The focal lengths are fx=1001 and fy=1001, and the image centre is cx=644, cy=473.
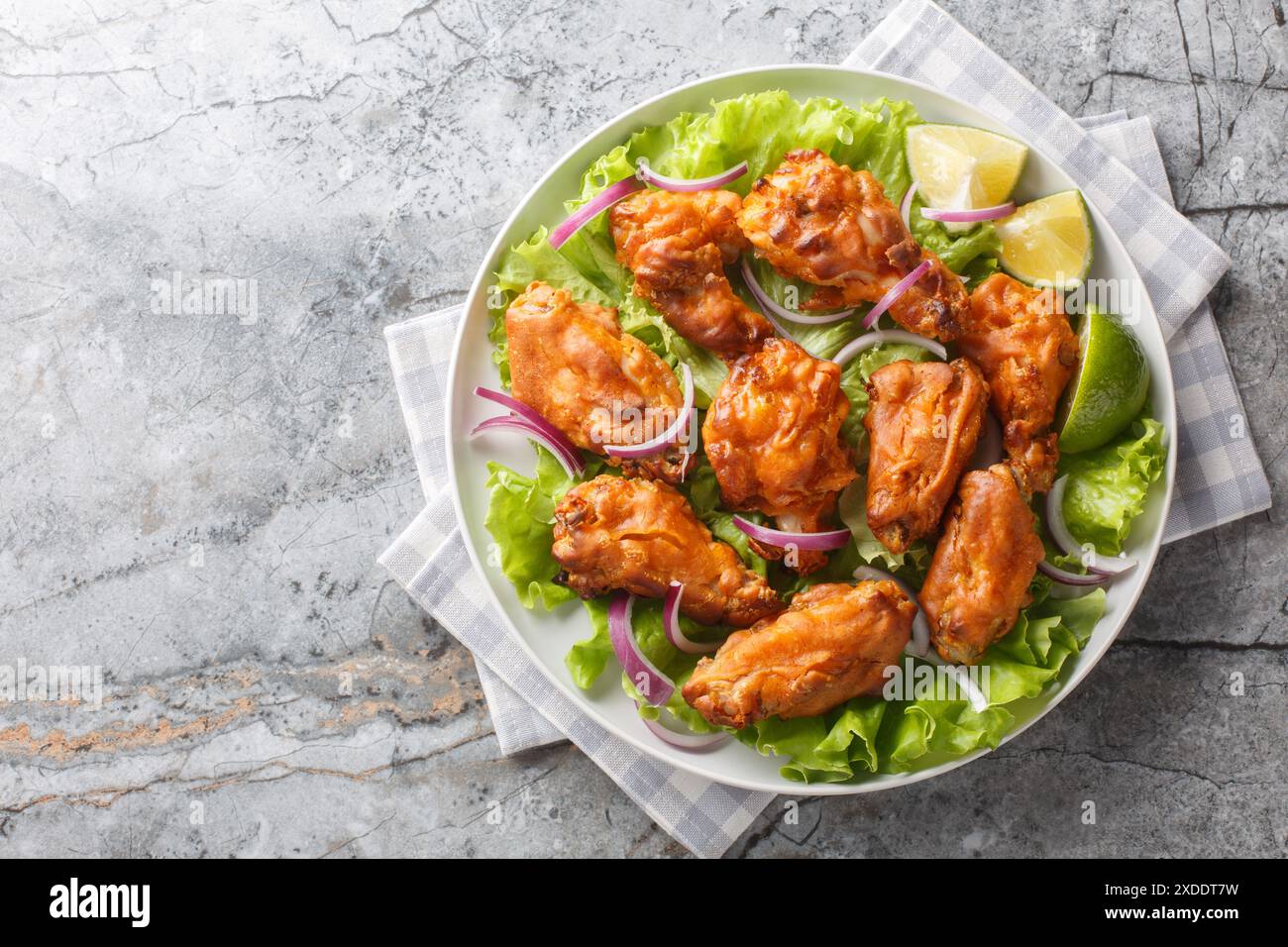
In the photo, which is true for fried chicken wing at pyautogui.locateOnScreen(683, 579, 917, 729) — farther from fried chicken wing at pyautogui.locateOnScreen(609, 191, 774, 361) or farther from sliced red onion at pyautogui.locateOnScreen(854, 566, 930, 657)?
fried chicken wing at pyautogui.locateOnScreen(609, 191, 774, 361)

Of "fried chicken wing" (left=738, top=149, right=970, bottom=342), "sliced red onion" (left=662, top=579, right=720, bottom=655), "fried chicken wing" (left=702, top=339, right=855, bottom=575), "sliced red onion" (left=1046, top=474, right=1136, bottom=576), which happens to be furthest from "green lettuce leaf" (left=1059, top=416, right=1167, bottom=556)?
"sliced red onion" (left=662, top=579, right=720, bottom=655)

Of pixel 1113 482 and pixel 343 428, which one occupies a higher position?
pixel 1113 482

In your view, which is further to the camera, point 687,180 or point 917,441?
point 687,180

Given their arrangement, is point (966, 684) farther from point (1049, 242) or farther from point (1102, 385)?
point (1049, 242)

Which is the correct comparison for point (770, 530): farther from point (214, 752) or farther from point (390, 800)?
point (214, 752)

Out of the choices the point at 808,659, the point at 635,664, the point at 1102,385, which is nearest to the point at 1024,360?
the point at 1102,385

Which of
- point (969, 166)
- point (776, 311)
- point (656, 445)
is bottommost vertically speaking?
point (656, 445)

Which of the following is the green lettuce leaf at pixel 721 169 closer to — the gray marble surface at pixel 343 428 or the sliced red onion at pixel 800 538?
the sliced red onion at pixel 800 538

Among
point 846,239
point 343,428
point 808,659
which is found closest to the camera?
point 808,659
